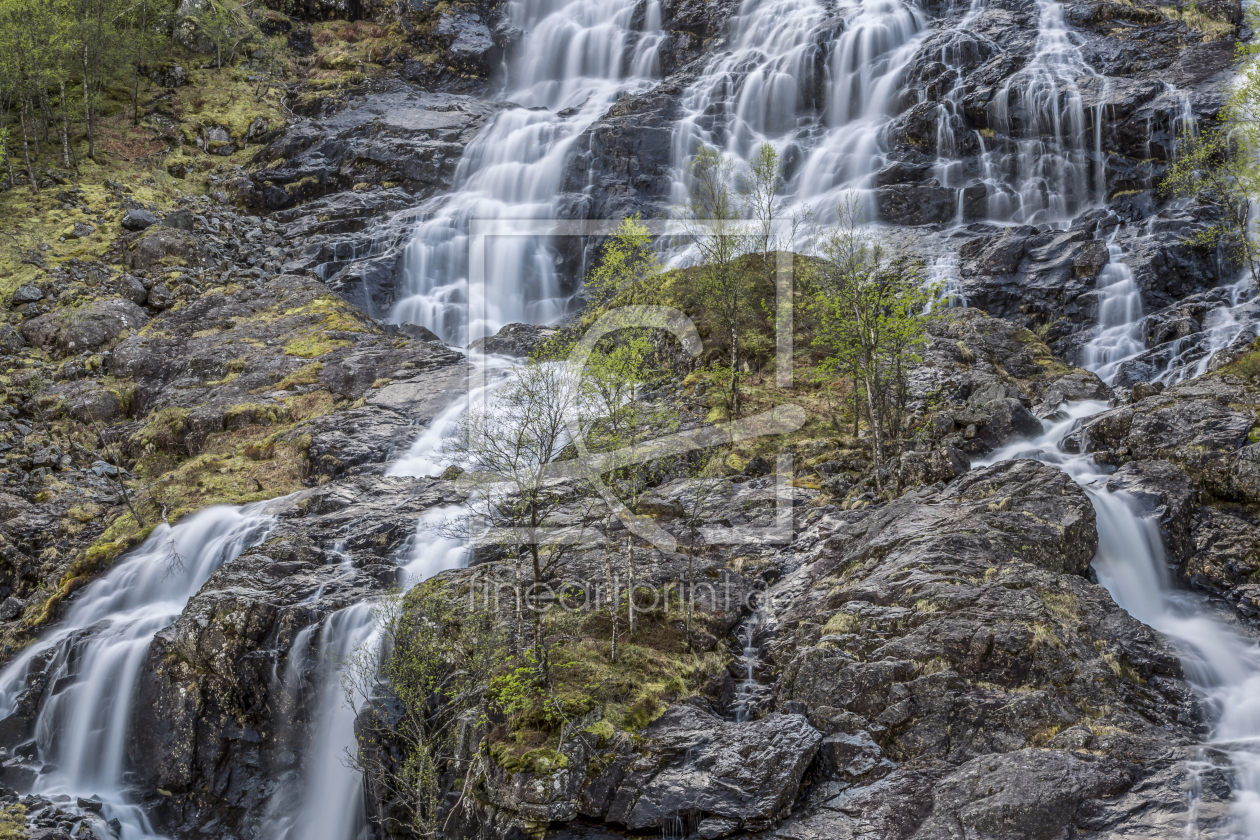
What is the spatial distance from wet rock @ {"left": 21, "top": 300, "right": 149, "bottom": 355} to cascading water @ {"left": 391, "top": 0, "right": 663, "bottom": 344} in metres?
13.3

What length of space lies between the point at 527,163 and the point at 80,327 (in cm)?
2737

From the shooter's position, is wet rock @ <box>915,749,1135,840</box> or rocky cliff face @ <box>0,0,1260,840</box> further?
rocky cliff face @ <box>0,0,1260,840</box>

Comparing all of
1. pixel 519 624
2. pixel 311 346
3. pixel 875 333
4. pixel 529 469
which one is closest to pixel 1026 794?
pixel 519 624

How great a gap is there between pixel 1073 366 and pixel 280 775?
3128 cm

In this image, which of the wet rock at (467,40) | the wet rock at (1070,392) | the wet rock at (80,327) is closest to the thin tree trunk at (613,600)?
the wet rock at (1070,392)

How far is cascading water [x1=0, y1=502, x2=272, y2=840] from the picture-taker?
19828 mm

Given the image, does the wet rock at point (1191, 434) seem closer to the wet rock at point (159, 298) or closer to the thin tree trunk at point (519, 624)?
the thin tree trunk at point (519, 624)

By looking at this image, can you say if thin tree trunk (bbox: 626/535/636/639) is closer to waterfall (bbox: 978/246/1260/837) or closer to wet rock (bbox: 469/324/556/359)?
waterfall (bbox: 978/246/1260/837)

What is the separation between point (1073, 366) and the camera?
1228 inches

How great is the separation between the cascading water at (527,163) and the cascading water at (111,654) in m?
19.3

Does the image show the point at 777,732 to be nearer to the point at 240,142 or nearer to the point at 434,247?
the point at 434,247

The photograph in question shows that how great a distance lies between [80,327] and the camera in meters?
36.7

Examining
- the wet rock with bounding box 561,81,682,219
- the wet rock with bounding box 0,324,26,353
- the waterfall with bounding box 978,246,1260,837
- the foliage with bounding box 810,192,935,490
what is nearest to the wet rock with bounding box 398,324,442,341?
the wet rock with bounding box 561,81,682,219

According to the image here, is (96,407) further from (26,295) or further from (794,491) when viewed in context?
(794,491)
